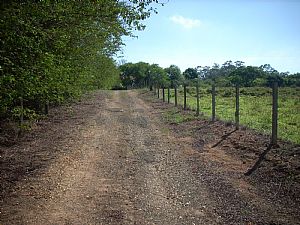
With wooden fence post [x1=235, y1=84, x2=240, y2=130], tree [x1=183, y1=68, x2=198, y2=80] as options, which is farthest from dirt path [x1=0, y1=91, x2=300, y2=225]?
tree [x1=183, y1=68, x2=198, y2=80]

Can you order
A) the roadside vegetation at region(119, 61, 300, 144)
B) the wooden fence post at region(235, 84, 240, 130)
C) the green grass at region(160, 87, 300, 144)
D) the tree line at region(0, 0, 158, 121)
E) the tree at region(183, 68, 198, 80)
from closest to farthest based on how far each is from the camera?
the tree line at region(0, 0, 158, 121)
the green grass at region(160, 87, 300, 144)
the wooden fence post at region(235, 84, 240, 130)
the roadside vegetation at region(119, 61, 300, 144)
the tree at region(183, 68, 198, 80)

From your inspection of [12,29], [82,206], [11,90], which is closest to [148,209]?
[82,206]

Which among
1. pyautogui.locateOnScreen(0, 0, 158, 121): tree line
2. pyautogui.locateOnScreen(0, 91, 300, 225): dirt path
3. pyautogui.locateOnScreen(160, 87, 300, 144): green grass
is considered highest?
pyautogui.locateOnScreen(0, 0, 158, 121): tree line

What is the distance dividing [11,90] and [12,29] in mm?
1220

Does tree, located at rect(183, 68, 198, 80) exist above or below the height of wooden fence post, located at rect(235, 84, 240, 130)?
above

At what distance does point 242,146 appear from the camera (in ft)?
31.7

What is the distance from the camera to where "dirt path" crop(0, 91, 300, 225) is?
5277 millimetres

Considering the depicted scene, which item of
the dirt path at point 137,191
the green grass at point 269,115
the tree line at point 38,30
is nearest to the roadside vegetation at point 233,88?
the green grass at point 269,115

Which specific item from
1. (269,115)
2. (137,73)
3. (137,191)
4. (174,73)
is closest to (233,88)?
(269,115)

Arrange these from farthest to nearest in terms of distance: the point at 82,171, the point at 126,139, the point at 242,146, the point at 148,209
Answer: the point at 126,139 → the point at 242,146 → the point at 82,171 → the point at 148,209

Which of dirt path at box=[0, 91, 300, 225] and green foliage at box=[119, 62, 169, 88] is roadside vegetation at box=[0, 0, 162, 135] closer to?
dirt path at box=[0, 91, 300, 225]

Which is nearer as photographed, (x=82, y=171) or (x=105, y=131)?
(x=82, y=171)

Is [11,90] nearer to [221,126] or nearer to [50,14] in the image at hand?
[50,14]

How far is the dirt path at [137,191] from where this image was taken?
5.28 meters
